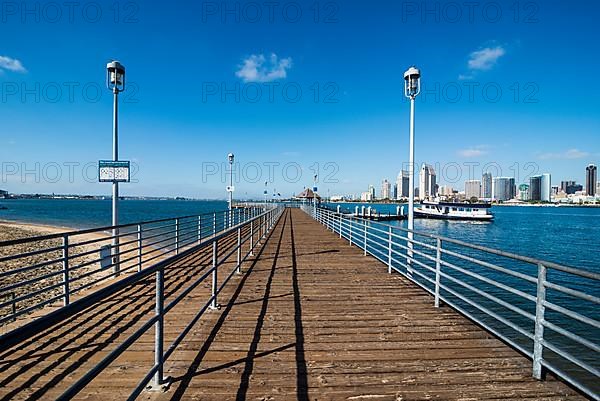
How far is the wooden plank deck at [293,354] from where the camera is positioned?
2587mm

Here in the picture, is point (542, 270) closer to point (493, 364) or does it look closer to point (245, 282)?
point (493, 364)

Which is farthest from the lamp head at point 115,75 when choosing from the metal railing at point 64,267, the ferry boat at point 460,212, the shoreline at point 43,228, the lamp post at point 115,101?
the ferry boat at point 460,212

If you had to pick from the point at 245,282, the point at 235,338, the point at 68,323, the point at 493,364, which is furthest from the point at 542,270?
the point at 68,323

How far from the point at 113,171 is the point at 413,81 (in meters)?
7.08

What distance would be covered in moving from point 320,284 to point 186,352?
120 inches

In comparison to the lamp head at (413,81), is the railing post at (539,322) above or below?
below

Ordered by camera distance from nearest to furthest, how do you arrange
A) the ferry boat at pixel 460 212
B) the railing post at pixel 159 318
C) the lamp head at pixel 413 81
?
the railing post at pixel 159 318 → the lamp head at pixel 413 81 → the ferry boat at pixel 460 212

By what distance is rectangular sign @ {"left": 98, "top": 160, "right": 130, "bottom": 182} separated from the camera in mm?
7062

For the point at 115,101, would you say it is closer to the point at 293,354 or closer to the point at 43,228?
the point at 293,354

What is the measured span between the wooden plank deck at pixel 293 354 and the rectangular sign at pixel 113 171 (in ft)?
10.3

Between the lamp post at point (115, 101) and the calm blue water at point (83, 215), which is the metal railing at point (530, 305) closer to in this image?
the lamp post at point (115, 101)

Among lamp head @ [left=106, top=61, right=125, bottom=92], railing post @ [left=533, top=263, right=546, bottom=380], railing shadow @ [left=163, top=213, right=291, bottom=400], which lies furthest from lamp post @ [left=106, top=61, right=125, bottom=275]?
railing post @ [left=533, top=263, right=546, bottom=380]

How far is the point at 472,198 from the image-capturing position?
136 metres

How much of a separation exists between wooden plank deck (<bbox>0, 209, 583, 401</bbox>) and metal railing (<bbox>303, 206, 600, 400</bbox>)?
270mm
